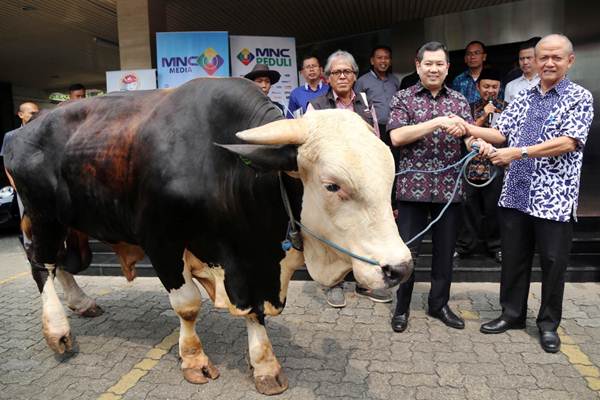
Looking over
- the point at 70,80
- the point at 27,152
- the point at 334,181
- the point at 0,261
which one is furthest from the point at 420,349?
the point at 70,80

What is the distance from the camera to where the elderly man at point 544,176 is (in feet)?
10.7

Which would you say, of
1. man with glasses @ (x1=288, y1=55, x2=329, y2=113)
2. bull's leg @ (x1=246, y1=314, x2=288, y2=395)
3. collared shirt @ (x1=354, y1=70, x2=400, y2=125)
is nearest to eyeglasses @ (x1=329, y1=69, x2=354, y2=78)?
collared shirt @ (x1=354, y1=70, x2=400, y2=125)

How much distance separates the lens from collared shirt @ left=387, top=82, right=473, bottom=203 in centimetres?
363

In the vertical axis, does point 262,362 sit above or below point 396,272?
below

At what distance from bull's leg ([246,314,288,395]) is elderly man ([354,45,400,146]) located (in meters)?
2.69

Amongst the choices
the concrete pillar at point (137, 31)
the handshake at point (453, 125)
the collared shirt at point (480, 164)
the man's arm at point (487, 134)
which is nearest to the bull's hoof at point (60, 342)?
the handshake at point (453, 125)

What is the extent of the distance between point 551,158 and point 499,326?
53.7 inches

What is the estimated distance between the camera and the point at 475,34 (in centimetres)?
894

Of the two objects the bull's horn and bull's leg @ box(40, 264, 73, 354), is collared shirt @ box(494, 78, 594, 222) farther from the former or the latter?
bull's leg @ box(40, 264, 73, 354)

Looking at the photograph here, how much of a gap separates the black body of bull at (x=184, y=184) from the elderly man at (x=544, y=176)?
1.67m

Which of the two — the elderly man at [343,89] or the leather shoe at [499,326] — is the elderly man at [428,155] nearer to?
the leather shoe at [499,326]

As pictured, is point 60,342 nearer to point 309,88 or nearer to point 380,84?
point 309,88

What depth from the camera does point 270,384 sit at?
297 centimetres

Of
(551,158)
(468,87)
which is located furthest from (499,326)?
(468,87)
